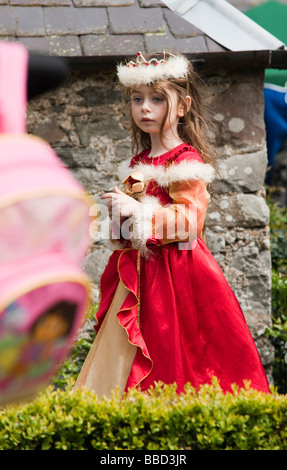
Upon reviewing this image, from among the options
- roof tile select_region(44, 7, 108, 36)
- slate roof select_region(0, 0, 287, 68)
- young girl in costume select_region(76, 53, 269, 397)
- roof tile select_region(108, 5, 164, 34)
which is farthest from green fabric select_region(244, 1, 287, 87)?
young girl in costume select_region(76, 53, 269, 397)

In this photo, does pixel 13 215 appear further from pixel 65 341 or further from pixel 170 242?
pixel 170 242

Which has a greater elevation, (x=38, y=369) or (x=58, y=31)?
(x=58, y=31)

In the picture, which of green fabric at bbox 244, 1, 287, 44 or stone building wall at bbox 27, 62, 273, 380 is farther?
green fabric at bbox 244, 1, 287, 44

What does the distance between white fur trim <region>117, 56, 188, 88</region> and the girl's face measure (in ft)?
0.12

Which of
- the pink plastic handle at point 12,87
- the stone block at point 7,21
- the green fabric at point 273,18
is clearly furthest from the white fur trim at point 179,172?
the green fabric at point 273,18

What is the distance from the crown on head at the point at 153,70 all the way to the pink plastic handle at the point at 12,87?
1.78m

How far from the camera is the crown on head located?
2742 mm

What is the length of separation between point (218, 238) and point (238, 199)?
268mm

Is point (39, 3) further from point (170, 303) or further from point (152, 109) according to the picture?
point (170, 303)

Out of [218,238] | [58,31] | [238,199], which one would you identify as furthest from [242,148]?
[58,31]

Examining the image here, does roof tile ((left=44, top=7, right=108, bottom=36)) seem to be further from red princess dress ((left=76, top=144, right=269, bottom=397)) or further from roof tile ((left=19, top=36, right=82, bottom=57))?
red princess dress ((left=76, top=144, right=269, bottom=397))

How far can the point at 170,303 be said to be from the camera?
2703 mm

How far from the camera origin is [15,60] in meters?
1.00

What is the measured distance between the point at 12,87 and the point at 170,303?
1823 mm
